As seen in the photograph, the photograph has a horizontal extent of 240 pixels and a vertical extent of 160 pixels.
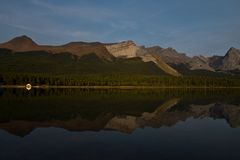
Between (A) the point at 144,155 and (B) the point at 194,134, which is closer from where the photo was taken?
(A) the point at 144,155

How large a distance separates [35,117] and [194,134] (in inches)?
762

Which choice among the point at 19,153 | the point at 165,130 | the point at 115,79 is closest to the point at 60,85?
the point at 115,79

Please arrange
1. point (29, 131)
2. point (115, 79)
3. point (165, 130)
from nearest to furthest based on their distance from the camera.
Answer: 1. point (29, 131)
2. point (165, 130)
3. point (115, 79)

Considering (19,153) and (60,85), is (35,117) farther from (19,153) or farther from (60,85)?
(60,85)

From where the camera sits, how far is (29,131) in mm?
31438

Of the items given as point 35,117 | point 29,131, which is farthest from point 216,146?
point 35,117

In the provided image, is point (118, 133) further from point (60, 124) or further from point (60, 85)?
point (60, 85)

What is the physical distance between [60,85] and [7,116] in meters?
124

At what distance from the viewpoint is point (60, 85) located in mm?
165000

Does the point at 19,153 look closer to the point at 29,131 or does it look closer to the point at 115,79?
the point at 29,131

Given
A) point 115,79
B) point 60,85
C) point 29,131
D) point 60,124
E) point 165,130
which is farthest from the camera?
point 115,79

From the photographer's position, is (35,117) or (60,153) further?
(35,117)

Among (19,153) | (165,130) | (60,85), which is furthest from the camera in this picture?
(60,85)

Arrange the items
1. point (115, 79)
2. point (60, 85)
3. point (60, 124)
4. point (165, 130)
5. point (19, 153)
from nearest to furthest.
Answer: point (19, 153), point (165, 130), point (60, 124), point (60, 85), point (115, 79)
